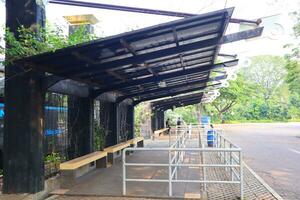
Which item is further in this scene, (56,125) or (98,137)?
(98,137)

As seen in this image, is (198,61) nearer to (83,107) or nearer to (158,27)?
(83,107)

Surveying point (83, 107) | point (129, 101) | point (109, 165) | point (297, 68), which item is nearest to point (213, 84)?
point (129, 101)

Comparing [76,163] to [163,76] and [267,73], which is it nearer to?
[163,76]

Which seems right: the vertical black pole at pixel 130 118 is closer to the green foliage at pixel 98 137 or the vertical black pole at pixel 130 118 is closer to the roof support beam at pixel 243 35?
the green foliage at pixel 98 137

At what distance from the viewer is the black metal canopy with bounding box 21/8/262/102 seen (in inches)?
207

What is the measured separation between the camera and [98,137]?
32.2 ft

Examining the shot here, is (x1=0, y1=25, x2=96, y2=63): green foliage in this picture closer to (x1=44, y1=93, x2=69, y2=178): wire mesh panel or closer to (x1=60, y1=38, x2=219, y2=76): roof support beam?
(x1=60, y1=38, x2=219, y2=76): roof support beam

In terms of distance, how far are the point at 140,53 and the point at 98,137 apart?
4.05m

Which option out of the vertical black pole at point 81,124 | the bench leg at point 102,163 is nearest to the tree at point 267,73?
the bench leg at point 102,163

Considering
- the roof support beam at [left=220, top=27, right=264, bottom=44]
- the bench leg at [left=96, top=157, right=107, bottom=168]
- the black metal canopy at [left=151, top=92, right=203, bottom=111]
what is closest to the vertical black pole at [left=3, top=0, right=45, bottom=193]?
the bench leg at [left=96, top=157, right=107, bottom=168]

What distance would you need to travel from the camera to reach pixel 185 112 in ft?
160

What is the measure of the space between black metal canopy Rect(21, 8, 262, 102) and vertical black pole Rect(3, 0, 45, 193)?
1.39 feet

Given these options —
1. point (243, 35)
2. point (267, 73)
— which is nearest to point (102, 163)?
point (243, 35)

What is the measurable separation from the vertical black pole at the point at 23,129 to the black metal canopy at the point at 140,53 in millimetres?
425
